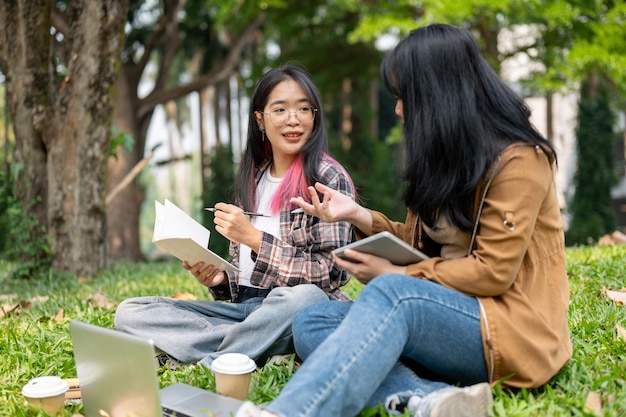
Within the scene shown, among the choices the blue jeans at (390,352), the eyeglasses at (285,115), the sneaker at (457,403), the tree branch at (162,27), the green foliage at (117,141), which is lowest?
the sneaker at (457,403)

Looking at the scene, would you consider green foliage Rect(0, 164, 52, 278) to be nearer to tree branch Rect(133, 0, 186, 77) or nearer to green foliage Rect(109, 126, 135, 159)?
green foliage Rect(109, 126, 135, 159)

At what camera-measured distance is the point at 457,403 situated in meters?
1.89

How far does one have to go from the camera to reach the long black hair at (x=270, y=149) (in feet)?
9.60

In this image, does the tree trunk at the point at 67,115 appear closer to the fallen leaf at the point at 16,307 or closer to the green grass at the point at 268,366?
the green grass at the point at 268,366

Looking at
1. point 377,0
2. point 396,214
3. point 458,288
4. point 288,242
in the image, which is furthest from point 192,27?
point 458,288

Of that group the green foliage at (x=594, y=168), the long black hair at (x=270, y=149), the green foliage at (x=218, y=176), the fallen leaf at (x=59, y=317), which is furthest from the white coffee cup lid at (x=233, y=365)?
the green foliage at (x=218, y=176)

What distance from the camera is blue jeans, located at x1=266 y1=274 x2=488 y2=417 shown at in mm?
1800

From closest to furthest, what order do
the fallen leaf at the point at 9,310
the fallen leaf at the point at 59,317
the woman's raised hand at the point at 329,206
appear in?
the woman's raised hand at the point at 329,206
the fallen leaf at the point at 59,317
the fallen leaf at the point at 9,310

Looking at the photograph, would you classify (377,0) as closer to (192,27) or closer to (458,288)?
(192,27)

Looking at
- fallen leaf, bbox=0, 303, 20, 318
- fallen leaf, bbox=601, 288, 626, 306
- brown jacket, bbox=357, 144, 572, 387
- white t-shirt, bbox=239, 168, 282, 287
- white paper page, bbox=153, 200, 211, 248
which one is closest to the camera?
brown jacket, bbox=357, 144, 572, 387

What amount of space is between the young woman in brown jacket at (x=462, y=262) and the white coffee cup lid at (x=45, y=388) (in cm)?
93

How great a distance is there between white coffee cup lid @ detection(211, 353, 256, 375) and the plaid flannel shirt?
0.54 meters

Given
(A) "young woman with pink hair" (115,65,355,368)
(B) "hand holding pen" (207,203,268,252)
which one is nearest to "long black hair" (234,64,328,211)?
(A) "young woman with pink hair" (115,65,355,368)

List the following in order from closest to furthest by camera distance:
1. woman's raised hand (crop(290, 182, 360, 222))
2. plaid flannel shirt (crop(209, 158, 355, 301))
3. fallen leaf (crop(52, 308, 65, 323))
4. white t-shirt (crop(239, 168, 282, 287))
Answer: woman's raised hand (crop(290, 182, 360, 222)) < plaid flannel shirt (crop(209, 158, 355, 301)) < white t-shirt (crop(239, 168, 282, 287)) < fallen leaf (crop(52, 308, 65, 323))
